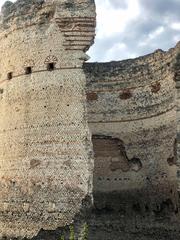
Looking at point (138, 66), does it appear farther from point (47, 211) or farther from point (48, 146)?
point (47, 211)

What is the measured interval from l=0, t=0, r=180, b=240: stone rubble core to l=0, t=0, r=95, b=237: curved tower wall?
24 mm

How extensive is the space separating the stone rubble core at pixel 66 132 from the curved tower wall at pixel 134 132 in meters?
0.03

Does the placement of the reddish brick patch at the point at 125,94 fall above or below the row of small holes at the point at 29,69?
above

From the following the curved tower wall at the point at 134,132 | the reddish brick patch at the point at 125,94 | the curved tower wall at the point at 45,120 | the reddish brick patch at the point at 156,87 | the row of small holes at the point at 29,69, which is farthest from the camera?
the reddish brick patch at the point at 125,94

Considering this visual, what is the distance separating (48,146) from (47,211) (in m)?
1.50

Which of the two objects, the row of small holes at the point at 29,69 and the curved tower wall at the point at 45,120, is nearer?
the curved tower wall at the point at 45,120

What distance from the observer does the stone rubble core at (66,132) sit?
1245 centimetres

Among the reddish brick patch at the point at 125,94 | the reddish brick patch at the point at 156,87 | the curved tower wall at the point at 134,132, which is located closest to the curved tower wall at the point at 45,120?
the curved tower wall at the point at 134,132

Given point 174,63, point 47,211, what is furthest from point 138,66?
point 47,211

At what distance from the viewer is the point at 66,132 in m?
12.6

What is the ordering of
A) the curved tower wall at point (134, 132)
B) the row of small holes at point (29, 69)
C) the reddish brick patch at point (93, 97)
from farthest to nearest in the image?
the reddish brick patch at point (93, 97) → the curved tower wall at point (134, 132) → the row of small holes at point (29, 69)

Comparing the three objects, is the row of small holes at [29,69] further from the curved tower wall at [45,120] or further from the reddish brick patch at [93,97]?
the reddish brick patch at [93,97]

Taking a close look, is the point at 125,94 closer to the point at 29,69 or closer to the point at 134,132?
the point at 134,132

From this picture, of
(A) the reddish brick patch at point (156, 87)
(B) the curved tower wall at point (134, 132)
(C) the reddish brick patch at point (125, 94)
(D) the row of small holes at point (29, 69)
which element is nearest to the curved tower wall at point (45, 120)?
(D) the row of small holes at point (29, 69)
